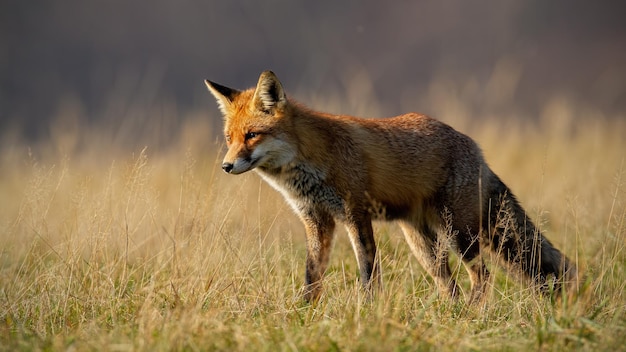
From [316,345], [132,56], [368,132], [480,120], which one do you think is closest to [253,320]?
[316,345]

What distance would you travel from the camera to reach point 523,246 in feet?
15.6

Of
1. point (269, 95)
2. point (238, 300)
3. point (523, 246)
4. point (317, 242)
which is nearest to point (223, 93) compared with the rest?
point (269, 95)

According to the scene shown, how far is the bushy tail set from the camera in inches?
179

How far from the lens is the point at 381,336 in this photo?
3109mm

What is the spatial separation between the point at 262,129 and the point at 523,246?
79.8 inches

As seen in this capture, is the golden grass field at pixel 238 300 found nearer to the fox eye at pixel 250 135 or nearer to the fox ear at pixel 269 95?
the fox eye at pixel 250 135

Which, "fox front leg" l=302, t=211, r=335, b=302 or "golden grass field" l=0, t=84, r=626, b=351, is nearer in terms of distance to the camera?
"golden grass field" l=0, t=84, r=626, b=351

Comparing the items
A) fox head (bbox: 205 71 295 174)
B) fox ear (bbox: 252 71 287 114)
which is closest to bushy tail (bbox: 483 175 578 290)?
fox head (bbox: 205 71 295 174)

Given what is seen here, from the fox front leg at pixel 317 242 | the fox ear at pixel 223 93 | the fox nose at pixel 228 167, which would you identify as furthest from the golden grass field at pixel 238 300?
the fox ear at pixel 223 93

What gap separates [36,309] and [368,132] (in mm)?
2581

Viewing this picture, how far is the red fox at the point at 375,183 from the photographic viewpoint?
4.64 meters

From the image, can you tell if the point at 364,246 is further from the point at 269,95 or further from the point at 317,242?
the point at 269,95

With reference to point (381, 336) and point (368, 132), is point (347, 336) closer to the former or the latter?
point (381, 336)

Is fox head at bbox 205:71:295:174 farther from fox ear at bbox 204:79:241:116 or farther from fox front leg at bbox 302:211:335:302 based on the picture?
fox front leg at bbox 302:211:335:302
